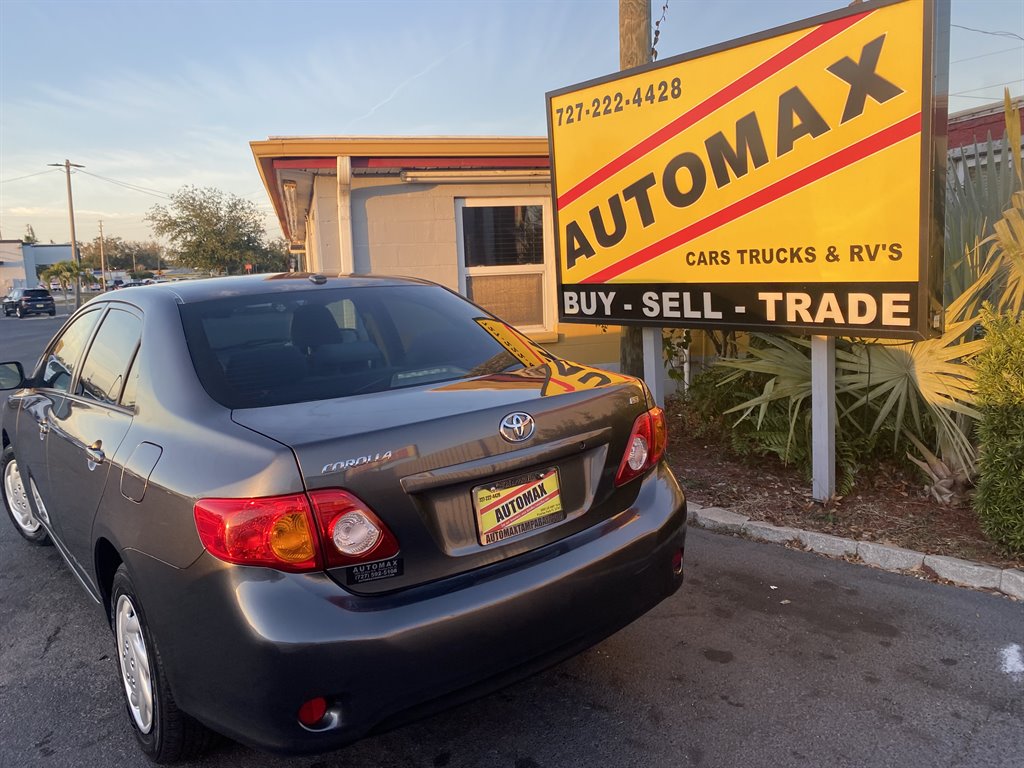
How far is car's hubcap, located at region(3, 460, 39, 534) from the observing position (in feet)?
15.5

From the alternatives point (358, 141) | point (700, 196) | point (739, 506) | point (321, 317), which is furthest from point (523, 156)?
point (321, 317)

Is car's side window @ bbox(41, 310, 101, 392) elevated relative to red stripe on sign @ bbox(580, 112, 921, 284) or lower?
lower

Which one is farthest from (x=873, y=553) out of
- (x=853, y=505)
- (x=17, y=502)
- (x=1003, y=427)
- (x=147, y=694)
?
(x=17, y=502)

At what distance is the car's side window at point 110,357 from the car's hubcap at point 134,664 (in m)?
0.81

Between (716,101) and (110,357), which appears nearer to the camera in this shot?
(110,357)

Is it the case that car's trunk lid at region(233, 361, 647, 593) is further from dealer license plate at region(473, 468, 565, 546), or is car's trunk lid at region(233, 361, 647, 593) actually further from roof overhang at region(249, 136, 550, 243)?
roof overhang at region(249, 136, 550, 243)

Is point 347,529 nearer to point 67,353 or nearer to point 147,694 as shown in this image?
point 147,694

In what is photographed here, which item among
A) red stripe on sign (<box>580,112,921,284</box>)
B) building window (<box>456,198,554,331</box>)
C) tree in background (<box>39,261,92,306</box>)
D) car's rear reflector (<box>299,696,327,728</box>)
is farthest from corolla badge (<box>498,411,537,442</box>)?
tree in background (<box>39,261,92,306</box>)

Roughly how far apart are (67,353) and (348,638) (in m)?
2.66

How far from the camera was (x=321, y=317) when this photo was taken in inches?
121

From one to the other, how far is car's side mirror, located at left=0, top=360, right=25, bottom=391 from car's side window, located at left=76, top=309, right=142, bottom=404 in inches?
34.1

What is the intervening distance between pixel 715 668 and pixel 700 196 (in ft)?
10.5

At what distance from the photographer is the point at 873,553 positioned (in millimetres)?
4137

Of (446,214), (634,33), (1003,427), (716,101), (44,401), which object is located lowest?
(1003,427)
